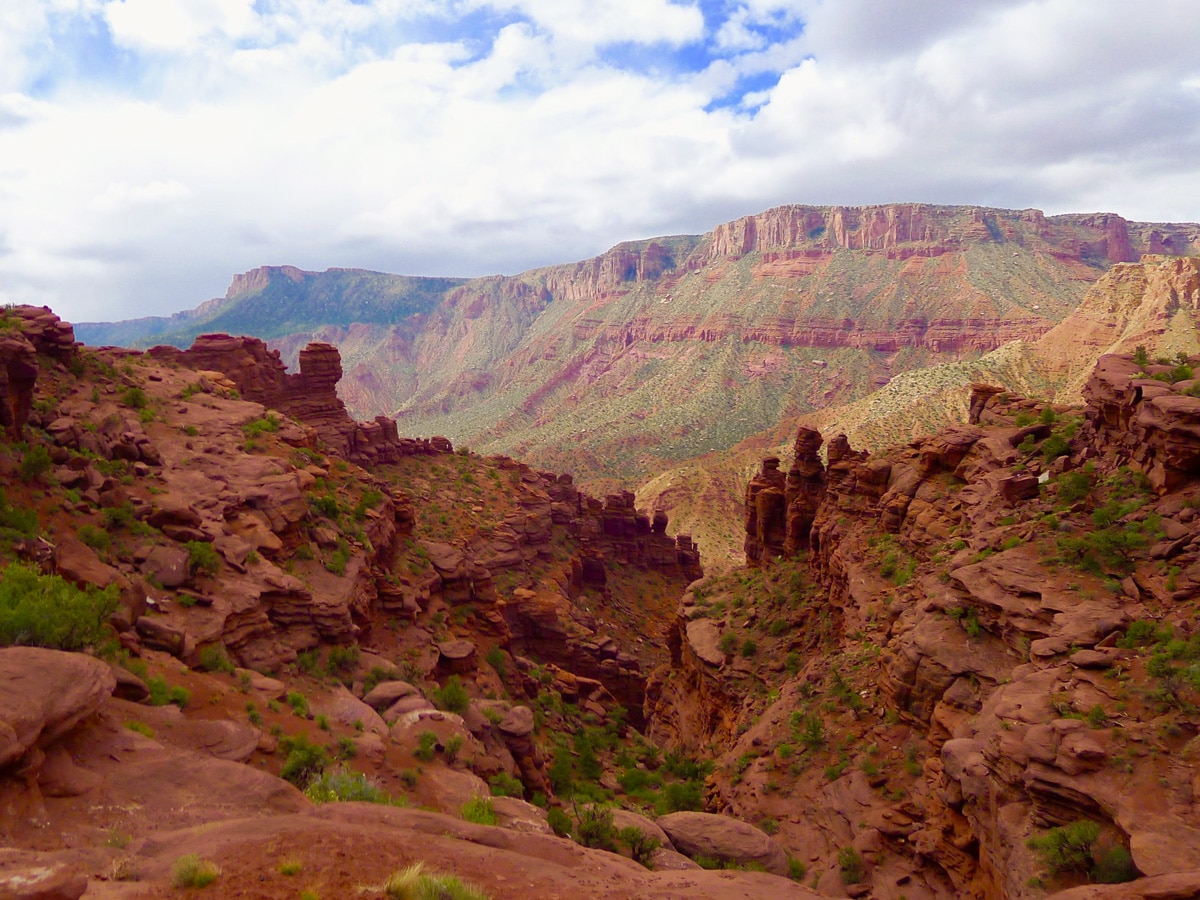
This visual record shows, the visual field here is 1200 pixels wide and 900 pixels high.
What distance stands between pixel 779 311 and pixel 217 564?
16952cm

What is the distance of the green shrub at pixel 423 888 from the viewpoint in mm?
7445

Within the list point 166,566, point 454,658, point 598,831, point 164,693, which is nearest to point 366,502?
point 454,658

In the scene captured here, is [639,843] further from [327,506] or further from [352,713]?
[327,506]

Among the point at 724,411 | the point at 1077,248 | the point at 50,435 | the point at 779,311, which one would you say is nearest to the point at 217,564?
the point at 50,435

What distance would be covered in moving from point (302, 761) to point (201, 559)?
25.6ft

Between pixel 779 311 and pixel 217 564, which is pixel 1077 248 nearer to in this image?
pixel 779 311

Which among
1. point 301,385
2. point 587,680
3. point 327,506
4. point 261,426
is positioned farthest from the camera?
point 301,385

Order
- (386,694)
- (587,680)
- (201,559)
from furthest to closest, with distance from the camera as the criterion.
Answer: (587,680)
(386,694)
(201,559)

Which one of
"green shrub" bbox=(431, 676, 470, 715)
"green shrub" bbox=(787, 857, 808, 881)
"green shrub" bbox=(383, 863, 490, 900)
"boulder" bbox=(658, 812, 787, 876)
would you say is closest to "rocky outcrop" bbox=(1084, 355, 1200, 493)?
"boulder" bbox=(658, 812, 787, 876)

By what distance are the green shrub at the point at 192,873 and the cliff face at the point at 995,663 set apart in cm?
1137

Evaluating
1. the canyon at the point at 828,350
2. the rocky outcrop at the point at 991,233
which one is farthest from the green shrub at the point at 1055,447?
the rocky outcrop at the point at 991,233

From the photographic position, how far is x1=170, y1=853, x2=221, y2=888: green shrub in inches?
285

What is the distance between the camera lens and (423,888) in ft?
24.5

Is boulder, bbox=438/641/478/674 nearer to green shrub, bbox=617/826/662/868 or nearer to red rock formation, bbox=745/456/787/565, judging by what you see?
green shrub, bbox=617/826/662/868
